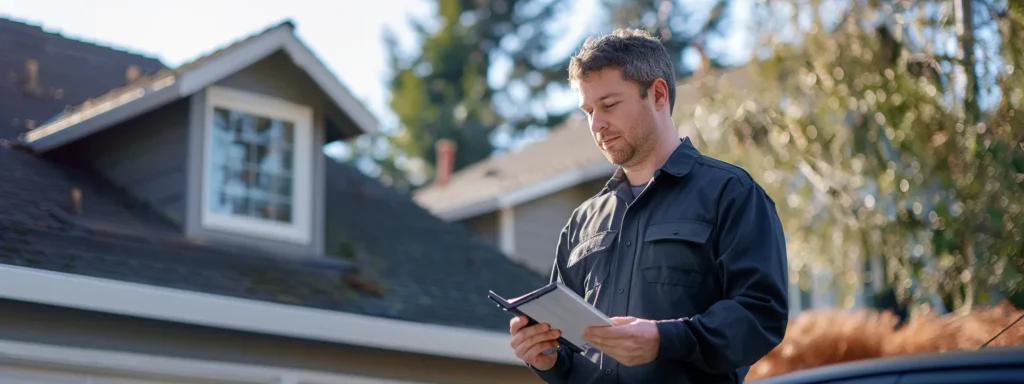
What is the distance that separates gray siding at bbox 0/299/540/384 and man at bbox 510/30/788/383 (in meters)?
3.62

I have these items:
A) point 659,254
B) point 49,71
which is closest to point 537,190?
point 49,71

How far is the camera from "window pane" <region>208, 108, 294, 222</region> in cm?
835

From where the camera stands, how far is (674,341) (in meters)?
3.15

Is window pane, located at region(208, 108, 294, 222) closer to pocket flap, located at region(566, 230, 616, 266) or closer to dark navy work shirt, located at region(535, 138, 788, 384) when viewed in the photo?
pocket flap, located at region(566, 230, 616, 266)

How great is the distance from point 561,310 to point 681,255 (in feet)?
1.36

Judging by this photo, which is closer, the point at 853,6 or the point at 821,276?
the point at 853,6

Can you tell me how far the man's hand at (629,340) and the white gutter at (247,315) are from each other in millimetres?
3882

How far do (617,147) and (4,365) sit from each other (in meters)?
3.96

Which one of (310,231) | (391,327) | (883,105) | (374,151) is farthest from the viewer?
(374,151)

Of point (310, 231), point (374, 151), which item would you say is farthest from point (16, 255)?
point (374, 151)

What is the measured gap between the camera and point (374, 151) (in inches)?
1282

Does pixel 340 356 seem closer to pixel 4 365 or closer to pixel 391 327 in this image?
pixel 391 327

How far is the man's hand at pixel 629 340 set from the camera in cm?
311

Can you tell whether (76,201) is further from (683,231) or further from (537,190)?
(537,190)
